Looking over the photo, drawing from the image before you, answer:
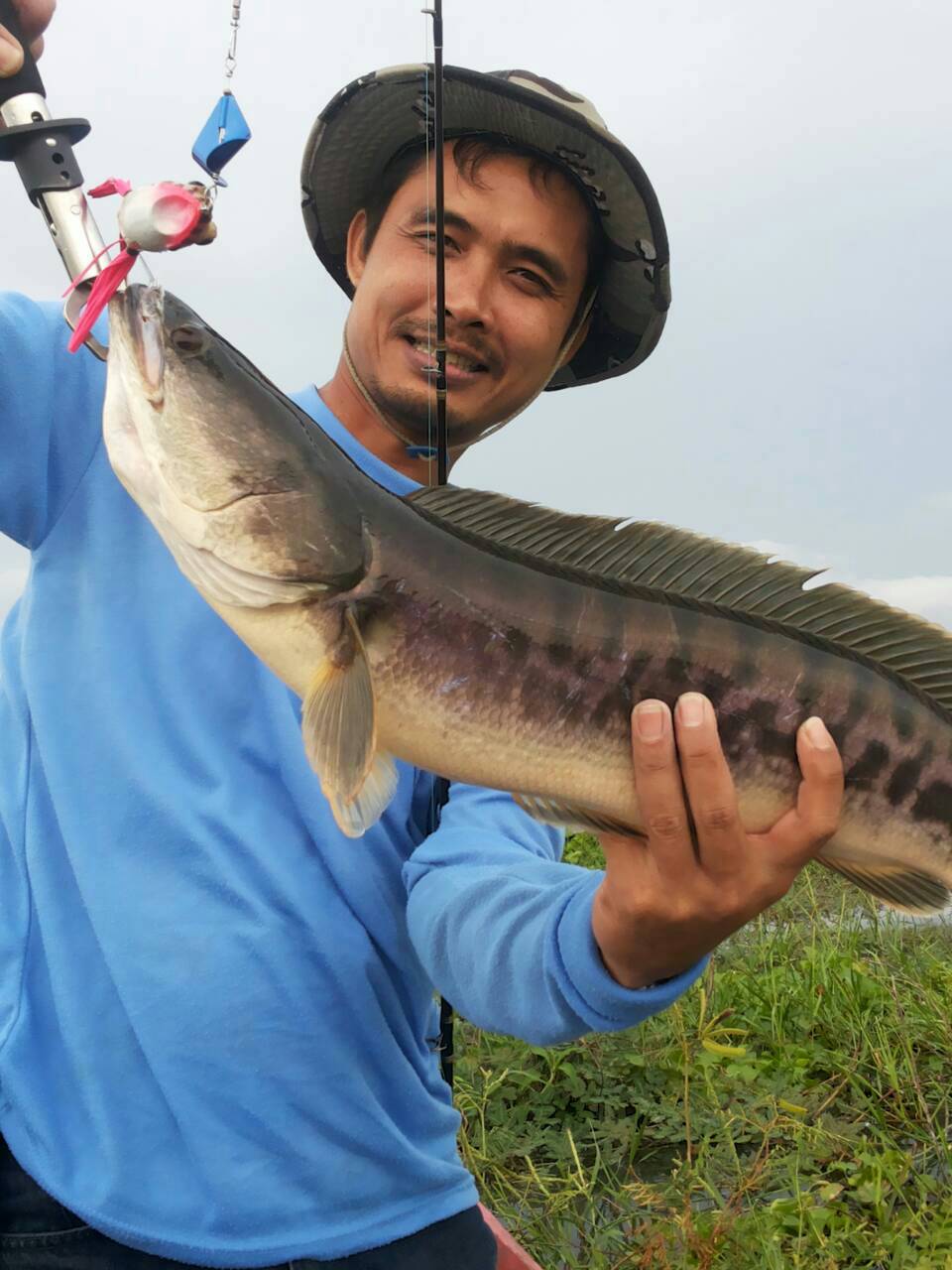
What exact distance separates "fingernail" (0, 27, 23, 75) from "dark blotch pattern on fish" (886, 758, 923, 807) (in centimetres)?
227

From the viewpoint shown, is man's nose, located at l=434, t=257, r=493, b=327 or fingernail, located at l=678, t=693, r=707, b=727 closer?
fingernail, located at l=678, t=693, r=707, b=727

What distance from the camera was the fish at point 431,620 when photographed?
206 cm

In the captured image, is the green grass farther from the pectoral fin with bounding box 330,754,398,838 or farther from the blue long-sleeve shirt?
the pectoral fin with bounding box 330,754,398,838

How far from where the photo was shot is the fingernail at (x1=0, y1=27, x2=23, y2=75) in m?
2.08

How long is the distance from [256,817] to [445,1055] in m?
1.02

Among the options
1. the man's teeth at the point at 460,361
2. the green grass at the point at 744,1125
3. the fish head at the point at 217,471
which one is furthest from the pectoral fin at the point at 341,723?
the green grass at the point at 744,1125

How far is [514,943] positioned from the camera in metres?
2.36

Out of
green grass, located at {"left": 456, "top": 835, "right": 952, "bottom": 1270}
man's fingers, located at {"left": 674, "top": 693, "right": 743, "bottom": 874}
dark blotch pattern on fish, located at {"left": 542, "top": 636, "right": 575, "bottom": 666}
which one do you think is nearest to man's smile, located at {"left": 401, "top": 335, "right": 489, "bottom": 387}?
dark blotch pattern on fish, located at {"left": 542, "top": 636, "right": 575, "bottom": 666}

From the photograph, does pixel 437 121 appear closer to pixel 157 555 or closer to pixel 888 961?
pixel 157 555

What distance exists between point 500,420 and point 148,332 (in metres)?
1.63

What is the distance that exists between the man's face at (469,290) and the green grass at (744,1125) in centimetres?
247

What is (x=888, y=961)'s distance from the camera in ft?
19.2

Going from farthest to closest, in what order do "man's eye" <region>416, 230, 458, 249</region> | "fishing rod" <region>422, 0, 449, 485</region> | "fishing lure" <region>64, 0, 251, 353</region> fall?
"man's eye" <region>416, 230, 458, 249</region>, "fishing rod" <region>422, 0, 449, 485</region>, "fishing lure" <region>64, 0, 251, 353</region>

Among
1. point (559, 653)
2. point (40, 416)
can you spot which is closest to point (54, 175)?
point (40, 416)
